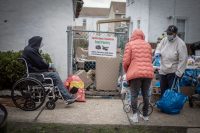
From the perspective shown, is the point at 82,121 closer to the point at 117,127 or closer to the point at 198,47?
the point at 117,127

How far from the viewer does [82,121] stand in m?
7.24

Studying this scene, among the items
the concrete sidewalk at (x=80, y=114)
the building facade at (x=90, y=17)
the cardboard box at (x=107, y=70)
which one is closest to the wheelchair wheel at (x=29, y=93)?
the concrete sidewalk at (x=80, y=114)

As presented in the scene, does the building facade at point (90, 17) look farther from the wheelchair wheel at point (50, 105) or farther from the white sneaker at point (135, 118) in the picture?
the white sneaker at point (135, 118)

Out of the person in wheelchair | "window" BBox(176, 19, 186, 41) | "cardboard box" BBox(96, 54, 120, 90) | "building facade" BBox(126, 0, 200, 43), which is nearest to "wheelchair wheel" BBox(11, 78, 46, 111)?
the person in wheelchair

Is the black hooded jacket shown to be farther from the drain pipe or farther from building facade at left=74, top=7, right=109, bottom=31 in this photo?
building facade at left=74, top=7, right=109, bottom=31

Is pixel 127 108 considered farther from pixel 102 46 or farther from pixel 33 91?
pixel 102 46

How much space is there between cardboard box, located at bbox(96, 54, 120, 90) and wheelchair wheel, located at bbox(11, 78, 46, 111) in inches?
98.3

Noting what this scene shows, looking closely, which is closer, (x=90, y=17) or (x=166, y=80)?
(x=166, y=80)

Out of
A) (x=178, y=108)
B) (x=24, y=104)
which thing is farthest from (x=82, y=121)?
(x=178, y=108)

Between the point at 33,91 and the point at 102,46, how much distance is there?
8.84 ft

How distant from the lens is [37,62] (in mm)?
7922

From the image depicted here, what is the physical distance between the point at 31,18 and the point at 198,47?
19.7ft

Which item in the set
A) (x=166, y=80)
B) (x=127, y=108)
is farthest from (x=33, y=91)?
(x=166, y=80)

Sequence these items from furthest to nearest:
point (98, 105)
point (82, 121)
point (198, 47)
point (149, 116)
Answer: point (198, 47), point (98, 105), point (149, 116), point (82, 121)
